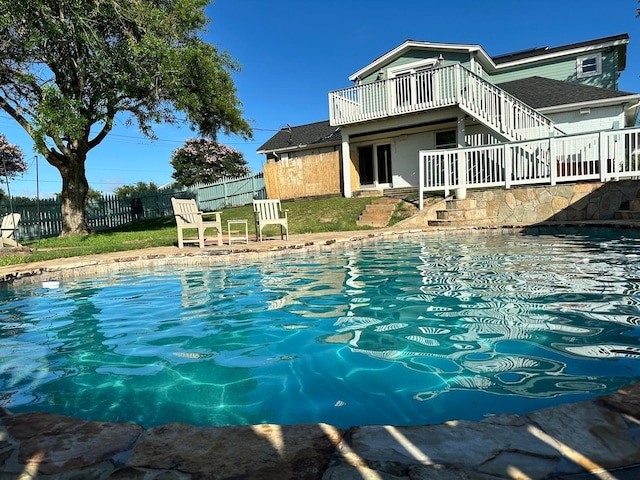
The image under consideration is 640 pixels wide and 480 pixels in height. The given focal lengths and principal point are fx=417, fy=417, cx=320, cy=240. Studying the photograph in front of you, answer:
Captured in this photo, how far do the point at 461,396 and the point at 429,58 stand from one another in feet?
58.4

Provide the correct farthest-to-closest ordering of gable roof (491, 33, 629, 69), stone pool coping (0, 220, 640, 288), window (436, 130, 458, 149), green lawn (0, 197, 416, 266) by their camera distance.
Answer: window (436, 130, 458, 149) → gable roof (491, 33, 629, 69) → green lawn (0, 197, 416, 266) → stone pool coping (0, 220, 640, 288)

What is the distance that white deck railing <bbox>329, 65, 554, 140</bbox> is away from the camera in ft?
45.2

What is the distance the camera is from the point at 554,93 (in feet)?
53.2

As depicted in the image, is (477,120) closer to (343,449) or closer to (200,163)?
(343,449)

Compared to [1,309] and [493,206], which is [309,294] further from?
[493,206]

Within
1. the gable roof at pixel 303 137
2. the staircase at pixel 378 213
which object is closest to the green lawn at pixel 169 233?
the staircase at pixel 378 213

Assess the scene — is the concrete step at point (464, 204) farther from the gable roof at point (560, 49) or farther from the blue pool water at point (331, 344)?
the gable roof at point (560, 49)

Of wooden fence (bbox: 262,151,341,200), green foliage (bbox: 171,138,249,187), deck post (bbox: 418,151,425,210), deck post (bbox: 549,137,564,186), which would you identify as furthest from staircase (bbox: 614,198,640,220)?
green foliage (bbox: 171,138,249,187)

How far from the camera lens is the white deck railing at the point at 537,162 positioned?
10.1m

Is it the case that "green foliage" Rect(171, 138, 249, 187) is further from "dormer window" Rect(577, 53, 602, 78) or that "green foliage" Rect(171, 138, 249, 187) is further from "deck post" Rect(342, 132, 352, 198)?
"dormer window" Rect(577, 53, 602, 78)

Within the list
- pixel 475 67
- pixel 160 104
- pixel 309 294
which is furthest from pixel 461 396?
pixel 475 67

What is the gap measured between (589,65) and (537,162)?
9764 mm

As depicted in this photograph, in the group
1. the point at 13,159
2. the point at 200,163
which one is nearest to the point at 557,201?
the point at 200,163

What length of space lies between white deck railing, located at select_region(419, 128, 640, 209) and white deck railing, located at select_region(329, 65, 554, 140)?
262 cm
